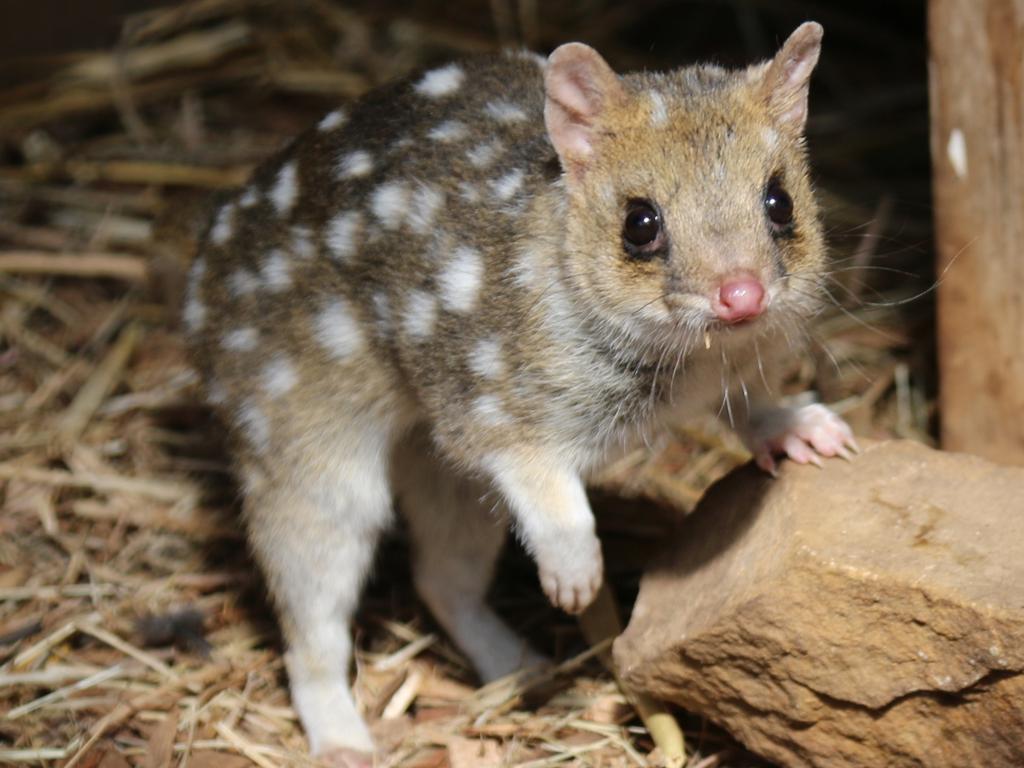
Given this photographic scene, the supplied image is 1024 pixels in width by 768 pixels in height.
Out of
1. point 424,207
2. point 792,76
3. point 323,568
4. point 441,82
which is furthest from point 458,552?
point 792,76

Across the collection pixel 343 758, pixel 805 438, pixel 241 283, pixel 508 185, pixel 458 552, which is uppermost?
pixel 508 185

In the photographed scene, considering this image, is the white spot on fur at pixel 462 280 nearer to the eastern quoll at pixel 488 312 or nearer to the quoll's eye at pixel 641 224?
the eastern quoll at pixel 488 312

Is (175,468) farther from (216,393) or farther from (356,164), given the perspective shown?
(356,164)

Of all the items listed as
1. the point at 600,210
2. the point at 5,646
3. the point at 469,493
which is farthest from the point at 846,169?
the point at 5,646

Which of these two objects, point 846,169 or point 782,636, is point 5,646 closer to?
point 782,636

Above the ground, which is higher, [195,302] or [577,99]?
[577,99]

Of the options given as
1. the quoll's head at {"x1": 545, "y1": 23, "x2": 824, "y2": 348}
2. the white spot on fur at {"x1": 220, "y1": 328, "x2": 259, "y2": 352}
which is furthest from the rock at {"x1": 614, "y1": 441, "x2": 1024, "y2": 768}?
the white spot on fur at {"x1": 220, "y1": 328, "x2": 259, "y2": 352}
